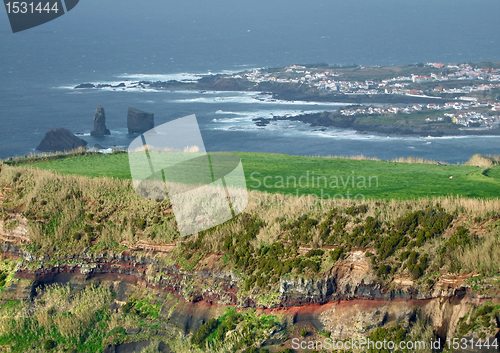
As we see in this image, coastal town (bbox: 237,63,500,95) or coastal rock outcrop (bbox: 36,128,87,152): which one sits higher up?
coastal town (bbox: 237,63,500,95)

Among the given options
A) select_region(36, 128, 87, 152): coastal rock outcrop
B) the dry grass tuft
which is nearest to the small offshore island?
select_region(36, 128, 87, 152): coastal rock outcrop

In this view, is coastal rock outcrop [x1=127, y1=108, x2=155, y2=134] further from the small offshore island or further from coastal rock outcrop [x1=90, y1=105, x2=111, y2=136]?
the small offshore island

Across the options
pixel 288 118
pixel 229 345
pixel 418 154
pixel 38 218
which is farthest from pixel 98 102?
pixel 229 345

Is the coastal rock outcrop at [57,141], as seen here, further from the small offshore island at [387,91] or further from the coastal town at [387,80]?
the coastal town at [387,80]

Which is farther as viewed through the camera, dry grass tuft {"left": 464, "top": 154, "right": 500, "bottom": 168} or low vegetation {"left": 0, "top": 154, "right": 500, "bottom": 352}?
dry grass tuft {"left": 464, "top": 154, "right": 500, "bottom": 168}

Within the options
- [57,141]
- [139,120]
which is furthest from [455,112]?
[57,141]

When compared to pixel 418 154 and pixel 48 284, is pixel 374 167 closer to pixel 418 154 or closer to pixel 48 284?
pixel 48 284
